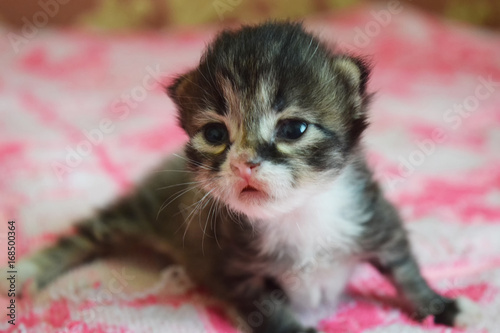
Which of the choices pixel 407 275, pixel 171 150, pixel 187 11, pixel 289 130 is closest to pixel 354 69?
pixel 289 130

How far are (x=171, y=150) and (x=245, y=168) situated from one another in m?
1.14

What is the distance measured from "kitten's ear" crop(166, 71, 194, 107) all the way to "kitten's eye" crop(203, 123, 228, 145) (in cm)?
13

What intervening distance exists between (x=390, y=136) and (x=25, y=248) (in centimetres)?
147

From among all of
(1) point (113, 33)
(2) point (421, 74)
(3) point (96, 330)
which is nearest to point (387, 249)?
(3) point (96, 330)

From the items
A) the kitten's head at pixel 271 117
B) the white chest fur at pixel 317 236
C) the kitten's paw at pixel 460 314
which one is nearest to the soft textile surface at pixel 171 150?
the kitten's paw at pixel 460 314

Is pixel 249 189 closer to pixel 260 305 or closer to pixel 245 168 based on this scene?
pixel 245 168

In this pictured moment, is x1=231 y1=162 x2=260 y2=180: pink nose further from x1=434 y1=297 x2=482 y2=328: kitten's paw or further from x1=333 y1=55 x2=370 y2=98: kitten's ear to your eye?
x1=434 y1=297 x2=482 y2=328: kitten's paw

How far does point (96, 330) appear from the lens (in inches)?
44.7

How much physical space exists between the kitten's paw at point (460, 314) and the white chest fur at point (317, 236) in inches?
9.2

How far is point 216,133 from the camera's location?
40.7 inches

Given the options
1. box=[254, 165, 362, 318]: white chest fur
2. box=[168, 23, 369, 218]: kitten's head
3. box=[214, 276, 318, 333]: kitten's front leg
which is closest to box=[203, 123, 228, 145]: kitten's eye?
box=[168, 23, 369, 218]: kitten's head

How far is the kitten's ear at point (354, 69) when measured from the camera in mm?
1070

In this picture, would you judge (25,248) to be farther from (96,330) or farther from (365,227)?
(365,227)

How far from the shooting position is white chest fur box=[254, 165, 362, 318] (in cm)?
114
